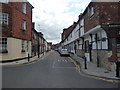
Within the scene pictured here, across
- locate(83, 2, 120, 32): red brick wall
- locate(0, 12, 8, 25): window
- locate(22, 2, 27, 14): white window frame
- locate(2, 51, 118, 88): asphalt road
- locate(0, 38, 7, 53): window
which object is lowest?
locate(2, 51, 118, 88): asphalt road

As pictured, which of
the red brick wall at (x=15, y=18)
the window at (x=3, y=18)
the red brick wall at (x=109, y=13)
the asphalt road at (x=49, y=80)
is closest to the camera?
the asphalt road at (x=49, y=80)

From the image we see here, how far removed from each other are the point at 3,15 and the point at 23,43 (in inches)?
216

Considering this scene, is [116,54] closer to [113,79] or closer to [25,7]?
[113,79]

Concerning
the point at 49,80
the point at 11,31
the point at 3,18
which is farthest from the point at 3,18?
the point at 49,80

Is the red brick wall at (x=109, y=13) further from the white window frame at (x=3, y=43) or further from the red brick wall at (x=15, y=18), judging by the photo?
the white window frame at (x=3, y=43)

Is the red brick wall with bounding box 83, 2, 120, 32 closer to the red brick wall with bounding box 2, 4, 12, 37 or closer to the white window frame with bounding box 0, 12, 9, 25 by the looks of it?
the red brick wall with bounding box 2, 4, 12, 37

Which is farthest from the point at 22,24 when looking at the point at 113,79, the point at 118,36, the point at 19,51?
the point at 113,79

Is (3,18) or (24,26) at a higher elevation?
(3,18)

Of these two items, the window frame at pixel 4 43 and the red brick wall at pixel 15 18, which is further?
the red brick wall at pixel 15 18

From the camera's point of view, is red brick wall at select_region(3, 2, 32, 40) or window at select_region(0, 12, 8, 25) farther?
red brick wall at select_region(3, 2, 32, 40)

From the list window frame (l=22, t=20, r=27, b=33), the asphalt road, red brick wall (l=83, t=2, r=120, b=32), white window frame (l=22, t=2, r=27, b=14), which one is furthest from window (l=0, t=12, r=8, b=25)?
red brick wall (l=83, t=2, r=120, b=32)

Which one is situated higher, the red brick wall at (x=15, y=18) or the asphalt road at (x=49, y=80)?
the red brick wall at (x=15, y=18)

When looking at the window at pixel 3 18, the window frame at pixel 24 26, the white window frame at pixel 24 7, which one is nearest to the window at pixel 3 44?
the window at pixel 3 18

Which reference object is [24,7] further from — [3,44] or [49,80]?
[49,80]
